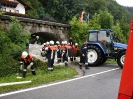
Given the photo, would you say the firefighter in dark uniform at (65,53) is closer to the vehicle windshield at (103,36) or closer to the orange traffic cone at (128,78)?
the vehicle windshield at (103,36)

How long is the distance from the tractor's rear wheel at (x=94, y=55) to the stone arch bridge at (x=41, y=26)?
29.0 feet

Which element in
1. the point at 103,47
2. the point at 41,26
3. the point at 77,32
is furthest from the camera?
the point at 77,32

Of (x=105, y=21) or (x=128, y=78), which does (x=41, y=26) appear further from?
(x=128, y=78)

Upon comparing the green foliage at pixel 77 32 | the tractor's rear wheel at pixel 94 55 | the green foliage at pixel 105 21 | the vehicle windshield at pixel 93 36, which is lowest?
the tractor's rear wheel at pixel 94 55

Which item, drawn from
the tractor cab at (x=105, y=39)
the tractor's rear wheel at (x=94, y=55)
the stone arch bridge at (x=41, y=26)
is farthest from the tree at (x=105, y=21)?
the tractor's rear wheel at (x=94, y=55)

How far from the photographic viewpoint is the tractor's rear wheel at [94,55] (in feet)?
52.3

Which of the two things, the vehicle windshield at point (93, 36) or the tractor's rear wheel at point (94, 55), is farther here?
the vehicle windshield at point (93, 36)

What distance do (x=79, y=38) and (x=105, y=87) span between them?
23062mm

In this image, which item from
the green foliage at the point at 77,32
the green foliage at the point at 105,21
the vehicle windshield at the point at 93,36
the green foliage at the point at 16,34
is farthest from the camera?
the green foliage at the point at 105,21

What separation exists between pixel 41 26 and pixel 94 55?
12.0m

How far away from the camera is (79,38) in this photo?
31.3 m

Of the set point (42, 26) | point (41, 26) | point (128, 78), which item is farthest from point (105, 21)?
point (128, 78)

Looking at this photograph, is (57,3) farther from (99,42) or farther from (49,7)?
(99,42)

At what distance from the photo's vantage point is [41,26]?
2708cm
